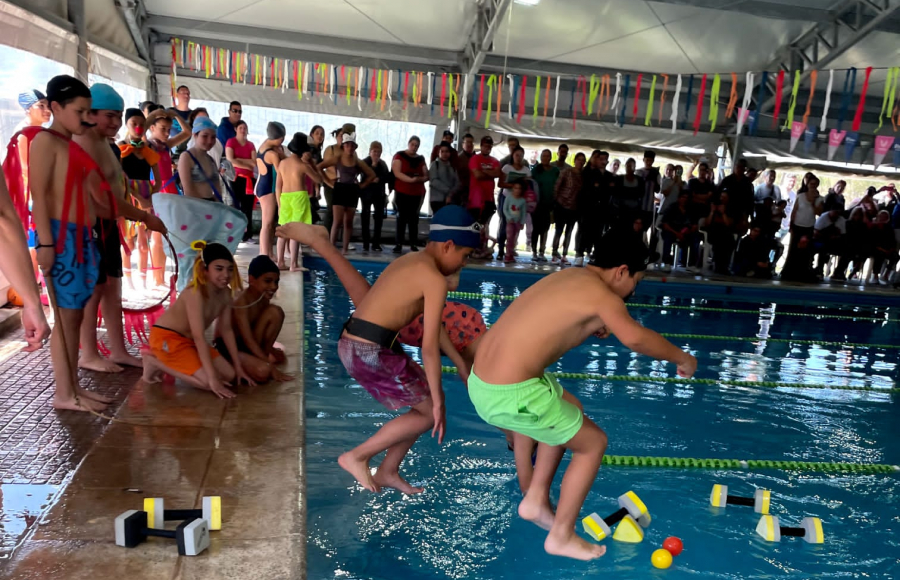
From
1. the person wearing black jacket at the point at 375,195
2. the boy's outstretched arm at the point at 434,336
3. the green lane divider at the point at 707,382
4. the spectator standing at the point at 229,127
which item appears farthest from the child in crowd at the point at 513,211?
the boy's outstretched arm at the point at 434,336

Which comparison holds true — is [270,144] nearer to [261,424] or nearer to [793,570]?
[261,424]

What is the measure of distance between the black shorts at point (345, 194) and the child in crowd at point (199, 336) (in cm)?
635

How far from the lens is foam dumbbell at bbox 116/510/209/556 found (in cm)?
234

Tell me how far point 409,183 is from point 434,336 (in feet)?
26.9

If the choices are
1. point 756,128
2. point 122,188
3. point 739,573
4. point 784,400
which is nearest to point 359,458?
point 739,573

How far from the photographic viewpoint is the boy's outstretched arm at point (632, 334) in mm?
2699

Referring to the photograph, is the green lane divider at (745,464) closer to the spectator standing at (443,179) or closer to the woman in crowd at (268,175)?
the woman in crowd at (268,175)

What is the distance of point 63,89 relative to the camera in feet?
11.0

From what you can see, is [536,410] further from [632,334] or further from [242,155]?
[242,155]

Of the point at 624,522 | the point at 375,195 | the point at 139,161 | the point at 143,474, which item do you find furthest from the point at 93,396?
the point at 375,195

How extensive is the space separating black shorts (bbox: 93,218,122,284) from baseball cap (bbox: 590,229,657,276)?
263 cm

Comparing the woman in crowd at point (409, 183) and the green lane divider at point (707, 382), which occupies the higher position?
the woman in crowd at point (409, 183)

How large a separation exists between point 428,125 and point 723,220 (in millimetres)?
6483

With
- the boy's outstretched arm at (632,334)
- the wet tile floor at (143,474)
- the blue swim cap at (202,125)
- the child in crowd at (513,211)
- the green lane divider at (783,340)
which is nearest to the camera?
the wet tile floor at (143,474)
